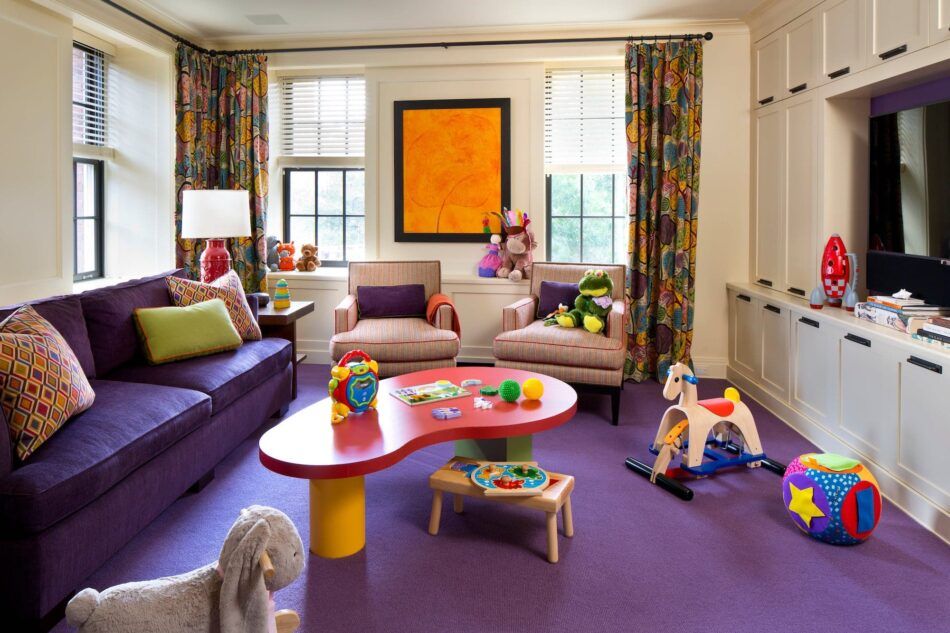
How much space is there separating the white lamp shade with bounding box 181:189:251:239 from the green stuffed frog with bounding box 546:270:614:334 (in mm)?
2082

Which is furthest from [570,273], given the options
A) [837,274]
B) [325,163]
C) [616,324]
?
[325,163]

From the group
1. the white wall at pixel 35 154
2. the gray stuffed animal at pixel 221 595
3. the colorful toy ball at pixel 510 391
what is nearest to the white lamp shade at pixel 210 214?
the white wall at pixel 35 154

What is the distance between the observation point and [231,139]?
5.24m

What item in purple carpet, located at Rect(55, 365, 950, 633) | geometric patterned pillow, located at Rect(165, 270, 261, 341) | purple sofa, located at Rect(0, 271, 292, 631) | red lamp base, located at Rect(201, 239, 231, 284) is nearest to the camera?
purple sofa, located at Rect(0, 271, 292, 631)

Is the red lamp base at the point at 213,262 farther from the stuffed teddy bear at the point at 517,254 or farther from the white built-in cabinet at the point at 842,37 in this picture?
the white built-in cabinet at the point at 842,37

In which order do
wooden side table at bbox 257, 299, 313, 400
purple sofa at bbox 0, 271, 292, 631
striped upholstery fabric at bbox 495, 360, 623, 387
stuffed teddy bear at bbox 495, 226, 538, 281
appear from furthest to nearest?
1. stuffed teddy bear at bbox 495, 226, 538, 281
2. wooden side table at bbox 257, 299, 313, 400
3. striped upholstery fabric at bbox 495, 360, 623, 387
4. purple sofa at bbox 0, 271, 292, 631

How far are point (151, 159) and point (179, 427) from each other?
10.3 feet

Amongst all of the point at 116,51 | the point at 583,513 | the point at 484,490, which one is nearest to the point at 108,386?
the point at 484,490

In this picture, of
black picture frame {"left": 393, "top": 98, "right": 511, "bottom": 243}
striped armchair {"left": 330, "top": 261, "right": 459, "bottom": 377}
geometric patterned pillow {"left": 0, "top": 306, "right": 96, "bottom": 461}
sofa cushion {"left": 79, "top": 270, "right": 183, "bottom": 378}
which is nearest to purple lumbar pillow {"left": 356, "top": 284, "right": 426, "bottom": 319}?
striped armchair {"left": 330, "top": 261, "right": 459, "bottom": 377}

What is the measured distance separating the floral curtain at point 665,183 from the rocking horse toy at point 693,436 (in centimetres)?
174

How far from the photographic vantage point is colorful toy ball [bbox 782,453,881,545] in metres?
2.39

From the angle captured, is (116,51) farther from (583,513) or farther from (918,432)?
(918,432)

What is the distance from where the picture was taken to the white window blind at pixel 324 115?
18.0ft

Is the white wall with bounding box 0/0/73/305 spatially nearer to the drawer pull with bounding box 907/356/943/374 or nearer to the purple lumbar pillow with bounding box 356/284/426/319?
the purple lumbar pillow with bounding box 356/284/426/319
